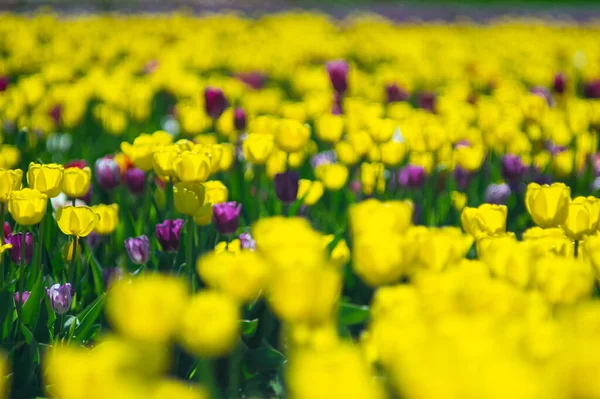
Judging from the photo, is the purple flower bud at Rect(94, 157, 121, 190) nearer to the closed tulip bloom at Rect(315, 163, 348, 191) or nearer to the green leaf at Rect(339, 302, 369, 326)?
the closed tulip bloom at Rect(315, 163, 348, 191)

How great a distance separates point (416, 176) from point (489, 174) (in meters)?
0.59

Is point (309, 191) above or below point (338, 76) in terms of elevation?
below

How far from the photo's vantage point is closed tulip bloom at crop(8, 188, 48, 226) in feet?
5.19

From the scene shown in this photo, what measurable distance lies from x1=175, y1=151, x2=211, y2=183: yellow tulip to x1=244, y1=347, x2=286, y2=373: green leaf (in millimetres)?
415

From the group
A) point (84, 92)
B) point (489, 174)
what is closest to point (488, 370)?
point (489, 174)

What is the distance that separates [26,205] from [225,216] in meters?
0.58

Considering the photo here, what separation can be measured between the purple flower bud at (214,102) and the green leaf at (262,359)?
5.18 feet

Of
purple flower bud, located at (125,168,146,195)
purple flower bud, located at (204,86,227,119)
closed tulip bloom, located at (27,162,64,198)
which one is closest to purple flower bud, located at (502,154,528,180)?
purple flower bud, located at (204,86,227,119)

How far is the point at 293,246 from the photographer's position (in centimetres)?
103

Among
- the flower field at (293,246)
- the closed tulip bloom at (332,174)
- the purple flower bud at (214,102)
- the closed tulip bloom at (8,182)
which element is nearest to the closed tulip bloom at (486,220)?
the flower field at (293,246)

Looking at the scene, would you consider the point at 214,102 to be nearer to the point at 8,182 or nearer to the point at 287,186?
the point at 287,186

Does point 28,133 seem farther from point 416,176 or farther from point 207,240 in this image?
point 416,176

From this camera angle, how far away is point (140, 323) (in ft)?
2.67

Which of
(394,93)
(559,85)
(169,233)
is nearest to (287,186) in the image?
(169,233)
